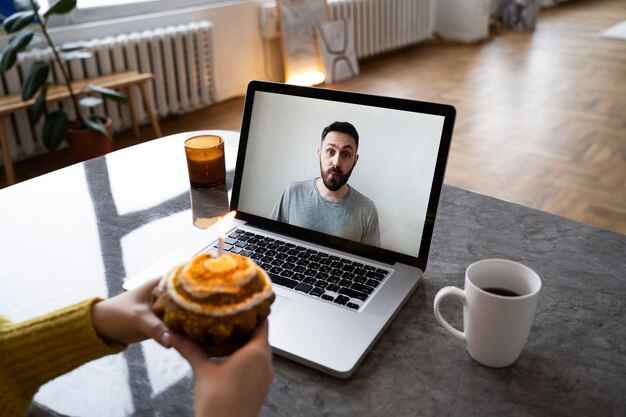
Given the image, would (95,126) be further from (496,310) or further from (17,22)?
(496,310)

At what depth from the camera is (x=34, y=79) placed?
263 centimetres

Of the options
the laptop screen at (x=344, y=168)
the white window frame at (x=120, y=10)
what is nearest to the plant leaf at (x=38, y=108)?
the white window frame at (x=120, y=10)

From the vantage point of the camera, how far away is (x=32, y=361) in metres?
0.63

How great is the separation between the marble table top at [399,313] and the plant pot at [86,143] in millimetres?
1800

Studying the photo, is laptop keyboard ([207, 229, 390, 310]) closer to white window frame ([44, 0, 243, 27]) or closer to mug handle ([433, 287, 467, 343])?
mug handle ([433, 287, 467, 343])

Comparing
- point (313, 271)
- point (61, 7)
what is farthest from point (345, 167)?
point (61, 7)

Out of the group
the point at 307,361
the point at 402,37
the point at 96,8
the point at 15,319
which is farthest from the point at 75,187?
the point at 402,37

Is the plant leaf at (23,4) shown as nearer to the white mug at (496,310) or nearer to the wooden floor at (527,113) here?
the wooden floor at (527,113)

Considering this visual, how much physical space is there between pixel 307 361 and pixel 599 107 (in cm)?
371

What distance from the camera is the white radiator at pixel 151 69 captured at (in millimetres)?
3055

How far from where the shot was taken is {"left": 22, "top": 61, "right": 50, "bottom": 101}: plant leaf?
2.63 m

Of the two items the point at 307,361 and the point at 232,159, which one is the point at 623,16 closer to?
the point at 232,159

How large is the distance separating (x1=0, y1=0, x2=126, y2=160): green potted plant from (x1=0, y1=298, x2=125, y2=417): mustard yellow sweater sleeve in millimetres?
2277

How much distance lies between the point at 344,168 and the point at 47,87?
237 cm
